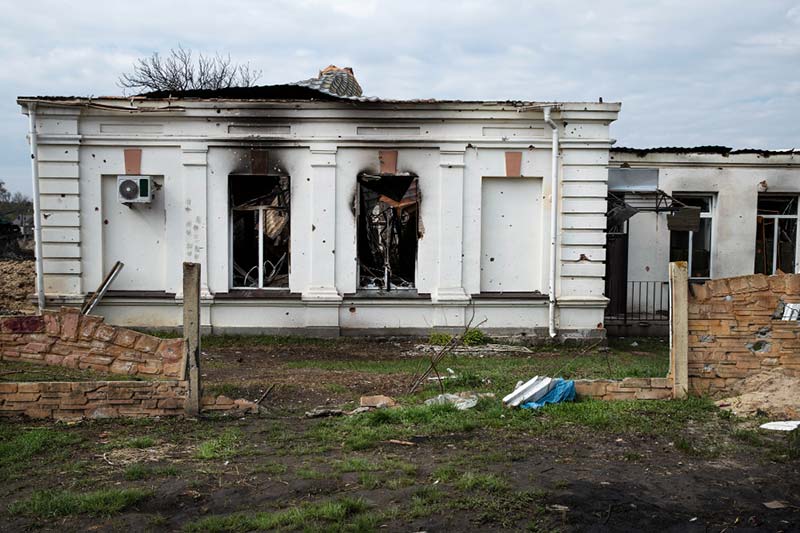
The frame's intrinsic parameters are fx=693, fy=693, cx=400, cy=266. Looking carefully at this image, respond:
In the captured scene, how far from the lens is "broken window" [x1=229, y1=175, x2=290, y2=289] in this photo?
13.4m

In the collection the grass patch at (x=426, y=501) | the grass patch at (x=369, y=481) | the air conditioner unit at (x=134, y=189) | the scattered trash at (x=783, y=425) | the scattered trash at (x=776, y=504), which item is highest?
the air conditioner unit at (x=134, y=189)

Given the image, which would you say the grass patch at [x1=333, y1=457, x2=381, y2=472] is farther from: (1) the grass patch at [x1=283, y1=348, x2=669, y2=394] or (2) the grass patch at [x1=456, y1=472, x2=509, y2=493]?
(1) the grass patch at [x1=283, y1=348, x2=669, y2=394]

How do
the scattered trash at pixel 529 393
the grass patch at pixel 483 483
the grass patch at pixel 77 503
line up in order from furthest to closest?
→ the scattered trash at pixel 529 393, the grass patch at pixel 483 483, the grass patch at pixel 77 503

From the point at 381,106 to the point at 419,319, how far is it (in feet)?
13.4

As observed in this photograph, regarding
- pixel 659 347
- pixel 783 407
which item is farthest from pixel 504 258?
pixel 783 407

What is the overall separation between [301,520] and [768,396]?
5.48 m

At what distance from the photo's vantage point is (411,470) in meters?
5.62

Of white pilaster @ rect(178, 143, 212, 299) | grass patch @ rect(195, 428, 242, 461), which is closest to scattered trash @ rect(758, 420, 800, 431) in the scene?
grass patch @ rect(195, 428, 242, 461)

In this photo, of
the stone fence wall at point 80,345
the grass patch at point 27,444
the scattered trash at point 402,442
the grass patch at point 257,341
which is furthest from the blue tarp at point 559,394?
the grass patch at point 257,341

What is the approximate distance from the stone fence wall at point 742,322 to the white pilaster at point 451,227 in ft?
18.7

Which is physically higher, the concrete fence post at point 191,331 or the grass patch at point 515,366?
the concrete fence post at point 191,331

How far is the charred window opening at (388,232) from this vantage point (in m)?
13.4

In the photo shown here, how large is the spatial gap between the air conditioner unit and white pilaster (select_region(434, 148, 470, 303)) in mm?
5437

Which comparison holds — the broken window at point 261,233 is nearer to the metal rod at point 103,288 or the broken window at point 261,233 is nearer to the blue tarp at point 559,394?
the metal rod at point 103,288
